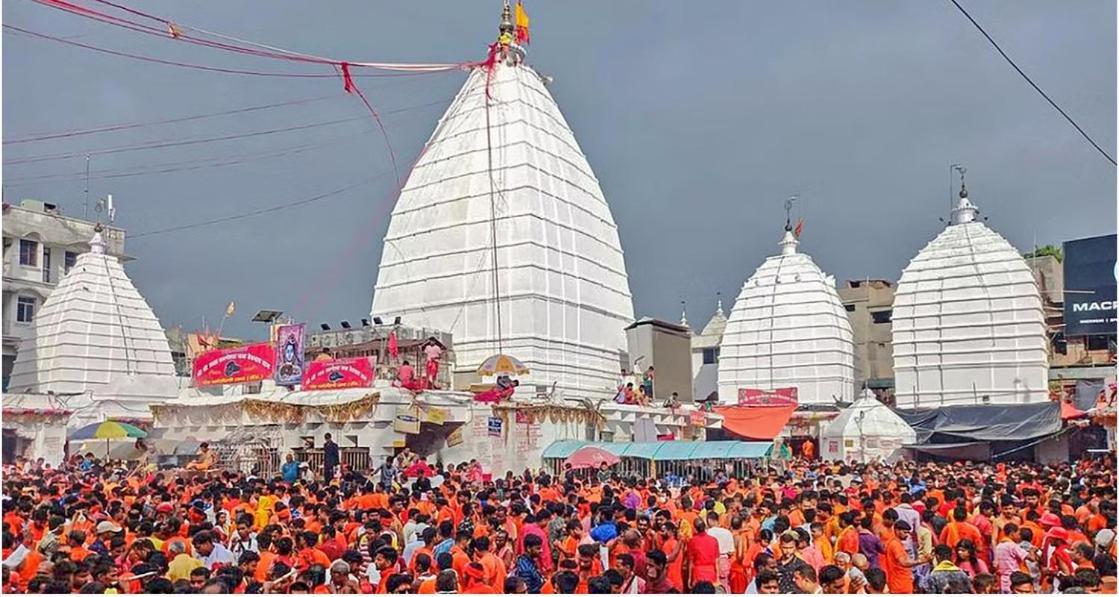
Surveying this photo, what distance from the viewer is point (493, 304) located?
3988 cm

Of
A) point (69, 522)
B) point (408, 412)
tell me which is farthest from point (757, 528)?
point (408, 412)

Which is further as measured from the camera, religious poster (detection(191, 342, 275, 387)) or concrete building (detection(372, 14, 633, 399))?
concrete building (detection(372, 14, 633, 399))

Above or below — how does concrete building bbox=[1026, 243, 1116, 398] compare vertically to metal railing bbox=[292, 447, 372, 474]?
above

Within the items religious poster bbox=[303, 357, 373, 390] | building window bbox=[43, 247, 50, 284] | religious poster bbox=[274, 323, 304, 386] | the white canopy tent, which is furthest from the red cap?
building window bbox=[43, 247, 50, 284]

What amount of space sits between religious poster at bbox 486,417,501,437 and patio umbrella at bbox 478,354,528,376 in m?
2.98

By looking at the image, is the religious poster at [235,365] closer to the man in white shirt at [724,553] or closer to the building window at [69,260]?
the man in white shirt at [724,553]

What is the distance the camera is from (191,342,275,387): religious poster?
32.2 meters

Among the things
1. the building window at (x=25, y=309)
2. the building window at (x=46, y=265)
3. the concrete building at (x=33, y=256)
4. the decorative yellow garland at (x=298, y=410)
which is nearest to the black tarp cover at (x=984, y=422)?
the decorative yellow garland at (x=298, y=410)

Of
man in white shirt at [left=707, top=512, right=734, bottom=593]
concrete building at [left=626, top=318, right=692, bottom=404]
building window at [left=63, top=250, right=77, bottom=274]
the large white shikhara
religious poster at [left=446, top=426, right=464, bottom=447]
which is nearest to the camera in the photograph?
man in white shirt at [left=707, top=512, right=734, bottom=593]

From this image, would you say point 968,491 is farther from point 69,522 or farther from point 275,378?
point 275,378

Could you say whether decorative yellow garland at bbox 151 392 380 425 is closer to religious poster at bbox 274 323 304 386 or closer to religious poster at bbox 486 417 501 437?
religious poster at bbox 274 323 304 386

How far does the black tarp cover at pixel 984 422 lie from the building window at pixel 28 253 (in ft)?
136

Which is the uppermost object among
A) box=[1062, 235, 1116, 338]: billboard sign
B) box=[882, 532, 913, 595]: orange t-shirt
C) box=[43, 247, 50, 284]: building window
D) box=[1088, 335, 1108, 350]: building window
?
box=[43, 247, 50, 284]: building window

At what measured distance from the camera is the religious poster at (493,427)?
32250 mm
